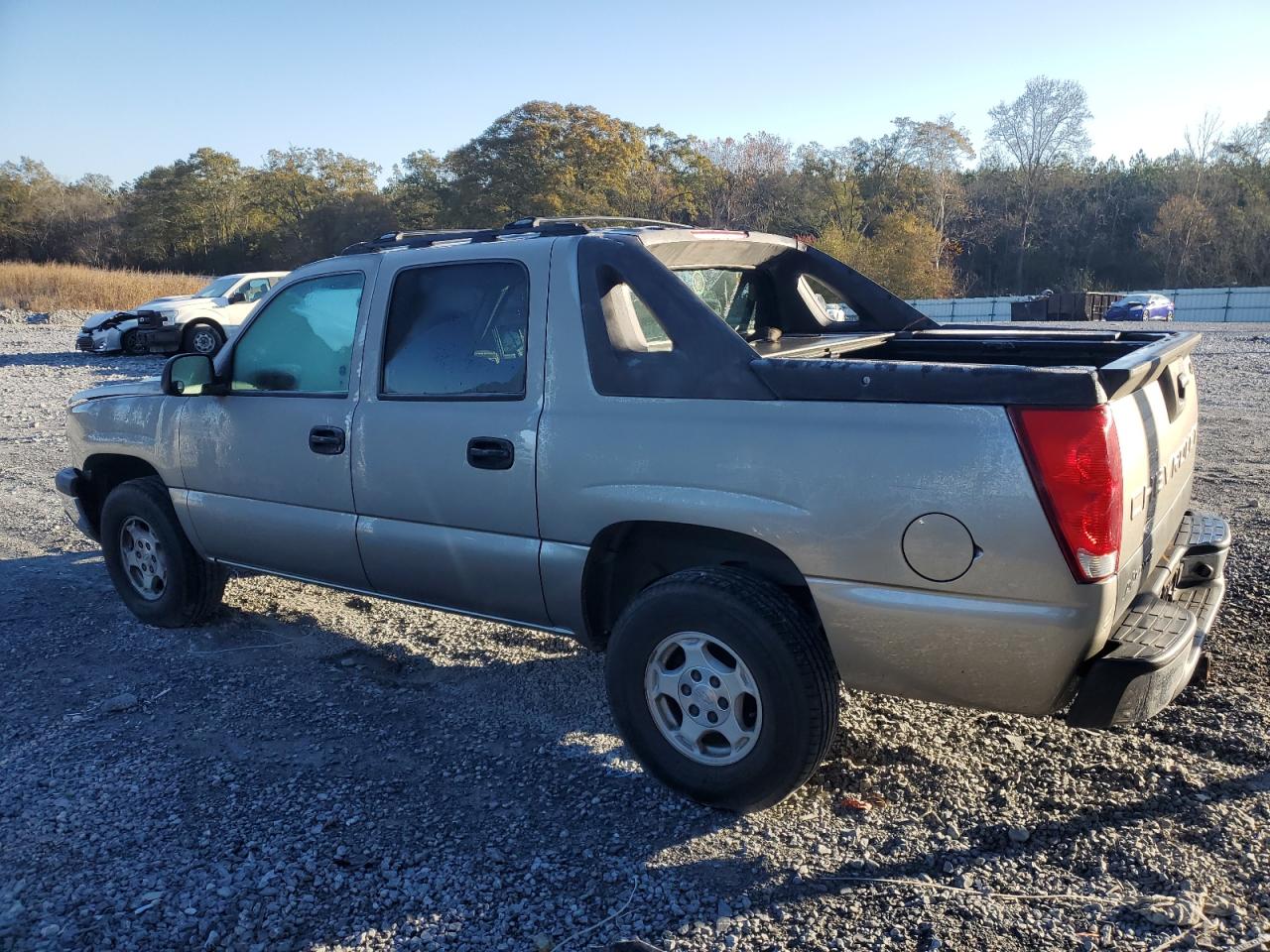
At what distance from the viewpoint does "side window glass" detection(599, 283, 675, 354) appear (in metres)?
3.45

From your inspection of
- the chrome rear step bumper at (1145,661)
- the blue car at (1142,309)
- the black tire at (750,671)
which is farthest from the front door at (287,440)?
the blue car at (1142,309)

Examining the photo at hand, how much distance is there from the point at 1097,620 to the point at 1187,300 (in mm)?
42506

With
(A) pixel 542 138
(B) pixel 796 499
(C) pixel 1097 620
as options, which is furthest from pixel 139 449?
(A) pixel 542 138

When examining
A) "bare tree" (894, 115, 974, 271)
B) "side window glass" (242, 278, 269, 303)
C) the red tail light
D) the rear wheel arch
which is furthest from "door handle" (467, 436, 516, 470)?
"bare tree" (894, 115, 974, 271)

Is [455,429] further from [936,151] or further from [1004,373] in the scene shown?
[936,151]

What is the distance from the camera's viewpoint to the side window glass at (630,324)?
3.45m

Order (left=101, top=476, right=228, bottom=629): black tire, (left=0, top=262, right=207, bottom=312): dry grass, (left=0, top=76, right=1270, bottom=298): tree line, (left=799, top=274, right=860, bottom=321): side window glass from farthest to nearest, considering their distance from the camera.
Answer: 1. (left=0, top=76, right=1270, bottom=298): tree line
2. (left=0, top=262, right=207, bottom=312): dry grass
3. (left=101, top=476, right=228, bottom=629): black tire
4. (left=799, top=274, right=860, bottom=321): side window glass

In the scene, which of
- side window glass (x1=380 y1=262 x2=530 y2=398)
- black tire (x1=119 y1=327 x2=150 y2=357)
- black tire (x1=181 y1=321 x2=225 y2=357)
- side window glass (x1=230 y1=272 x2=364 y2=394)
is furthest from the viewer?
black tire (x1=119 y1=327 x2=150 y2=357)

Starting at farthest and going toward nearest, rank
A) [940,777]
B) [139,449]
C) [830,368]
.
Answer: [139,449], [940,777], [830,368]

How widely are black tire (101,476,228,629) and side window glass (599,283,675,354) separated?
284cm

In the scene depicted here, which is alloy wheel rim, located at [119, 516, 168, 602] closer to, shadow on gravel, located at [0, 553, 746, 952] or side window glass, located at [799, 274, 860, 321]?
shadow on gravel, located at [0, 553, 746, 952]

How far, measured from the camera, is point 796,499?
296cm

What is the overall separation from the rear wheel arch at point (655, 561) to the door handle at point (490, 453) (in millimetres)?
→ 476

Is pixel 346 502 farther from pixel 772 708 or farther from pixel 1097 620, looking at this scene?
pixel 1097 620
